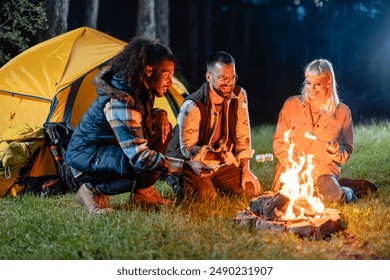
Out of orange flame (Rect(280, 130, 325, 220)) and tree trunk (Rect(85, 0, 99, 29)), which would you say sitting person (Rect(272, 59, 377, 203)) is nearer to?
orange flame (Rect(280, 130, 325, 220))

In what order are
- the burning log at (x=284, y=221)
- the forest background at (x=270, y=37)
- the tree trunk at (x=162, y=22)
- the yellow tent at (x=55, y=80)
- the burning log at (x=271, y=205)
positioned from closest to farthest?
the burning log at (x=284, y=221) < the burning log at (x=271, y=205) < the yellow tent at (x=55, y=80) < the tree trunk at (x=162, y=22) < the forest background at (x=270, y=37)

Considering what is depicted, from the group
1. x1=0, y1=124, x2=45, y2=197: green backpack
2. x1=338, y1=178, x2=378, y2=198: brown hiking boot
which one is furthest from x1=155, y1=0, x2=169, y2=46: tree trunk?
x1=338, y1=178, x2=378, y2=198: brown hiking boot

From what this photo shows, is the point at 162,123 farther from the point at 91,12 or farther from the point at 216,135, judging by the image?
the point at 91,12

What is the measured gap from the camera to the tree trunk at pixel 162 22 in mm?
13898

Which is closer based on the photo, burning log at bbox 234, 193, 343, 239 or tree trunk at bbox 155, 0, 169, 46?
burning log at bbox 234, 193, 343, 239

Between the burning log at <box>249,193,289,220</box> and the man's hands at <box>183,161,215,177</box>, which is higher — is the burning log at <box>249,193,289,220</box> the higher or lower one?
the lower one

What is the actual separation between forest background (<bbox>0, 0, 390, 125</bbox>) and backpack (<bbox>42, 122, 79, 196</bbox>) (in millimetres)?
4824

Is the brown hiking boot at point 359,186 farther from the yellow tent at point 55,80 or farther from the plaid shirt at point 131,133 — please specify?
the yellow tent at point 55,80

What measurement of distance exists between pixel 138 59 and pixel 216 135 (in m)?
1.03

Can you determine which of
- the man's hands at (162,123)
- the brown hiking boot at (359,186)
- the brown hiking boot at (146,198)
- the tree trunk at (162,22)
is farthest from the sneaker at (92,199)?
the tree trunk at (162,22)

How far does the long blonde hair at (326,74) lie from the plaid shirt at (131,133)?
55.7 inches

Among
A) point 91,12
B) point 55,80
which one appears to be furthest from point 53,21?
point 91,12

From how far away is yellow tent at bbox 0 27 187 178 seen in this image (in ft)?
21.5
